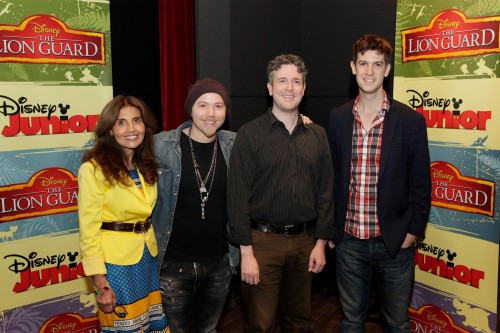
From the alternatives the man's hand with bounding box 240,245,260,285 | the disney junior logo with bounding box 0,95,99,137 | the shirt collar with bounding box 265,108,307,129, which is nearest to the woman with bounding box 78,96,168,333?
the man's hand with bounding box 240,245,260,285

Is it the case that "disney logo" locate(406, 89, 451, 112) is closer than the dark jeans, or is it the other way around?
the dark jeans

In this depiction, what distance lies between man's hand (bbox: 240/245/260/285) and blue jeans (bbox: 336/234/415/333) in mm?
496

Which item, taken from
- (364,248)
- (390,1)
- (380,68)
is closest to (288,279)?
(364,248)

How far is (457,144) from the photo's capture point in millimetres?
2939

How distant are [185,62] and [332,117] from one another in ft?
4.51

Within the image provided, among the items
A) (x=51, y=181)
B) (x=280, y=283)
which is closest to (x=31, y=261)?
(x=51, y=181)

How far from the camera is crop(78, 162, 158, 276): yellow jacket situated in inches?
80.8

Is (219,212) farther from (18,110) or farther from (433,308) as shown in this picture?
(433,308)

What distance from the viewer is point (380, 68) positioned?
7.75 ft


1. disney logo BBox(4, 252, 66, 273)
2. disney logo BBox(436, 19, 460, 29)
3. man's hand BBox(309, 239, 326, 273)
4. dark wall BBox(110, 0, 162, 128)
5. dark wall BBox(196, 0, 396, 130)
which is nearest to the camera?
man's hand BBox(309, 239, 326, 273)

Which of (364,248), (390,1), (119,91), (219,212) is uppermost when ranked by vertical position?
(390,1)

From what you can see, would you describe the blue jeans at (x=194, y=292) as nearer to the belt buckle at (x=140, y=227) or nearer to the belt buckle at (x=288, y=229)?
the belt buckle at (x=140, y=227)

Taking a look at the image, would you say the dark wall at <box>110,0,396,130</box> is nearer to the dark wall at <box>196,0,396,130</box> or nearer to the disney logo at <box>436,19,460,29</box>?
the dark wall at <box>196,0,396,130</box>

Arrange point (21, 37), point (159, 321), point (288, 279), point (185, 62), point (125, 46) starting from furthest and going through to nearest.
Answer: point (185, 62) < point (125, 46) < point (21, 37) < point (288, 279) < point (159, 321)
